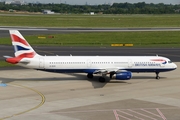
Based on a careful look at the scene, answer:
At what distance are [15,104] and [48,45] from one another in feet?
192

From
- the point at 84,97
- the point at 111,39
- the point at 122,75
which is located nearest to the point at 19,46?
the point at 84,97

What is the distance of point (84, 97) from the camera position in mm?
46875

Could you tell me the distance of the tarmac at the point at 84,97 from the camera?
3900cm

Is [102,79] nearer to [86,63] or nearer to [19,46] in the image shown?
[86,63]

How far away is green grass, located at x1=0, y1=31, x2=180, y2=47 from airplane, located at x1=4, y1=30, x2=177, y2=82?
4477 cm

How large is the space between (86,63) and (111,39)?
59287mm

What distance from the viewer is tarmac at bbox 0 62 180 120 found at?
39.0m

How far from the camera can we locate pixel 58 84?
181ft

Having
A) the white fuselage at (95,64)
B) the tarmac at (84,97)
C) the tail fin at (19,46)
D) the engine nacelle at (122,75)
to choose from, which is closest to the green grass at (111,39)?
the tarmac at (84,97)

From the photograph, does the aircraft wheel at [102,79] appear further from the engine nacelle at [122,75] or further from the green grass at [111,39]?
the green grass at [111,39]

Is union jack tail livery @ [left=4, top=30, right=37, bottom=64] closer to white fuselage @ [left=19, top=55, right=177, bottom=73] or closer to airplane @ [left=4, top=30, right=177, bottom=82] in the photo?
airplane @ [left=4, top=30, right=177, bottom=82]

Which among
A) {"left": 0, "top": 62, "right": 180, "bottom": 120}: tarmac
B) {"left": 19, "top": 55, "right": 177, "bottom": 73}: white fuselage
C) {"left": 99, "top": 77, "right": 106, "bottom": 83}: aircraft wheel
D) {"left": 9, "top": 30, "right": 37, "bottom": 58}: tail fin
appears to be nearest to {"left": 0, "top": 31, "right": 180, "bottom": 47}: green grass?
{"left": 0, "top": 62, "right": 180, "bottom": 120}: tarmac

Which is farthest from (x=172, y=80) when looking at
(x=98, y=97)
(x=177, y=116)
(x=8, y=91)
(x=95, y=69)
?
(x=8, y=91)

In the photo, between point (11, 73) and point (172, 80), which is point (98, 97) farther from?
point (11, 73)
